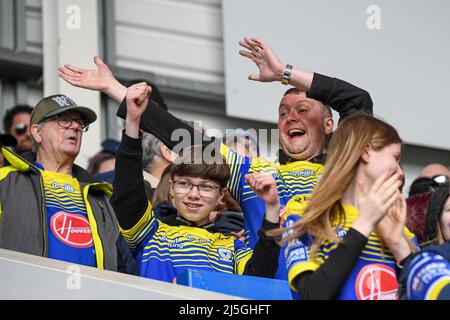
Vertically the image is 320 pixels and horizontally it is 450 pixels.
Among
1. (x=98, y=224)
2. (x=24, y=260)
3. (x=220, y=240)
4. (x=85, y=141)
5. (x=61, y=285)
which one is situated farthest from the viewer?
(x=85, y=141)

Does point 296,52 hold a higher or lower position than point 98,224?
higher

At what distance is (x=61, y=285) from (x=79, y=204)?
1267mm

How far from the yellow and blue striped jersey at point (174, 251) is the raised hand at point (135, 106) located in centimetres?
33

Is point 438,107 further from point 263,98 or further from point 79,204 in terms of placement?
point 79,204

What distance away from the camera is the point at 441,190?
4609mm

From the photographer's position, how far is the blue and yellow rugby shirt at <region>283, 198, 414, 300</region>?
3.33 metres

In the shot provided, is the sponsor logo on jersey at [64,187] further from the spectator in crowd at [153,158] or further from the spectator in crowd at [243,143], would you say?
the spectator in crowd at [153,158]

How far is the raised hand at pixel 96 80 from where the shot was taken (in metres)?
4.62

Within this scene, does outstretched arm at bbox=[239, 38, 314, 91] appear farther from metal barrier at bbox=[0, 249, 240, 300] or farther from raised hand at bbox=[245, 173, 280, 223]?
metal barrier at bbox=[0, 249, 240, 300]

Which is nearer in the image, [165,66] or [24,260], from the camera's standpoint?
[24,260]

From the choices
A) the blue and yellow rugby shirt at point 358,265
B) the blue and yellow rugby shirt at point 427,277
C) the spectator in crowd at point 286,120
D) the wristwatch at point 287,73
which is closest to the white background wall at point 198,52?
the spectator in crowd at point 286,120

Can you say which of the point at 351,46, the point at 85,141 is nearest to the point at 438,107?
the point at 351,46

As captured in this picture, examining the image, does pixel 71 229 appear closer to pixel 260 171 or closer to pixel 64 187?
pixel 64 187

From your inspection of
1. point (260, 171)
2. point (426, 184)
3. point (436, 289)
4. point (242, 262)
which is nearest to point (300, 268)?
point (436, 289)
